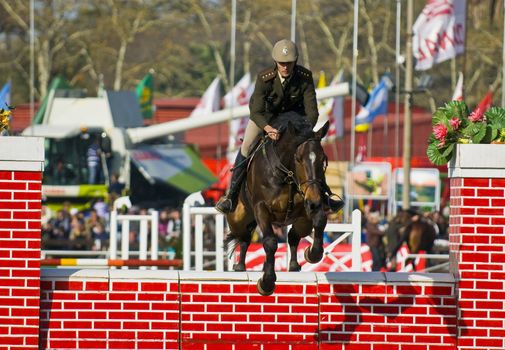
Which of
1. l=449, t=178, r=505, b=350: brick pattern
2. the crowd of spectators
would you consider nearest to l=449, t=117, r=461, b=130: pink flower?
l=449, t=178, r=505, b=350: brick pattern

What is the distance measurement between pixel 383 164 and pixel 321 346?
2462 cm

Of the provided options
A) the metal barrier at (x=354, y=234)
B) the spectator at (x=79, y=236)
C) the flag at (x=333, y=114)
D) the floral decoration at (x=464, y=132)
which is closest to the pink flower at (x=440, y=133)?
the floral decoration at (x=464, y=132)

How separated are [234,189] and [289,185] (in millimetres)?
1780

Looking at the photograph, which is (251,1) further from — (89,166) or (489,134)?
(489,134)

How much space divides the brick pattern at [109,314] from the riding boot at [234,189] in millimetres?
2469

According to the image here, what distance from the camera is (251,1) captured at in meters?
76.1

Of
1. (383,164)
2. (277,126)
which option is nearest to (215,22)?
(383,164)

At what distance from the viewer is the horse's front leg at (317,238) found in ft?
42.1

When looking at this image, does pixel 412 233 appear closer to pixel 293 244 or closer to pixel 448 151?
pixel 293 244

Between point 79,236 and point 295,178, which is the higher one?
point 295,178

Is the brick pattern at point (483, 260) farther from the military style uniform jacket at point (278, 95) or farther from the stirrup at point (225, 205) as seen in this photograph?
the stirrup at point (225, 205)

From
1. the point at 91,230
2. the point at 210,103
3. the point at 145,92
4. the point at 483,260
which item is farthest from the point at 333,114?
the point at 483,260

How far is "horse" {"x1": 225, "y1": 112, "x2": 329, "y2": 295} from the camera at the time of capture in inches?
502

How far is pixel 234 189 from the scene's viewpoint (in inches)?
591
